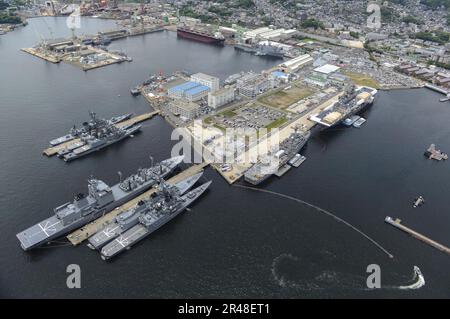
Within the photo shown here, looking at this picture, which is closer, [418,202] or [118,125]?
[418,202]

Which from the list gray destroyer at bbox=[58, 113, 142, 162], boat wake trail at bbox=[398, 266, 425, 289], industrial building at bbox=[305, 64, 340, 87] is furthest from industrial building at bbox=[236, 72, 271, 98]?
boat wake trail at bbox=[398, 266, 425, 289]

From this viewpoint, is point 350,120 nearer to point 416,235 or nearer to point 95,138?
point 416,235

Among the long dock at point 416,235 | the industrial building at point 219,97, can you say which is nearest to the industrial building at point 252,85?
the industrial building at point 219,97

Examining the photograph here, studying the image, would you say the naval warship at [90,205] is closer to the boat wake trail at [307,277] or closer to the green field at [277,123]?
the boat wake trail at [307,277]

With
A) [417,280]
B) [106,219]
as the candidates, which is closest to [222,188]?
[106,219]

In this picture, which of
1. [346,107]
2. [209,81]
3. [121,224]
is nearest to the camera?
[121,224]
